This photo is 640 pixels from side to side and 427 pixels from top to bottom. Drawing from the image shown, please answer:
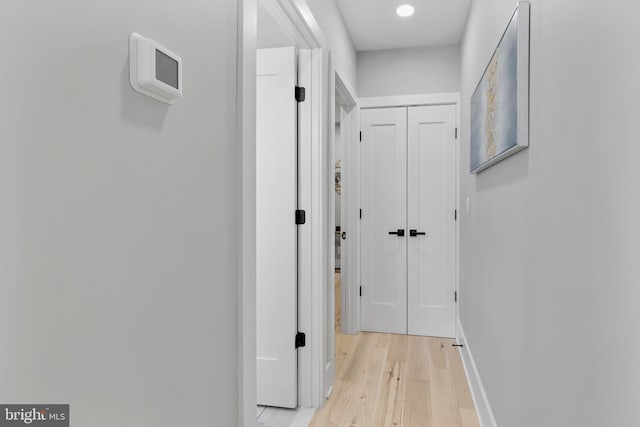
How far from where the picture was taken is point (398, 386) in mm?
2637

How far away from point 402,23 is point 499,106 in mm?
1817

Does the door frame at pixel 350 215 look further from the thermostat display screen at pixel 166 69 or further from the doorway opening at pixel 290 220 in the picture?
the thermostat display screen at pixel 166 69

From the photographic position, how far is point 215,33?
115 cm

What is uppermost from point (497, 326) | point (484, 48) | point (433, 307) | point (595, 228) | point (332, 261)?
point (484, 48)

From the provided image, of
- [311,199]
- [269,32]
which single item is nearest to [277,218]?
[311,199]

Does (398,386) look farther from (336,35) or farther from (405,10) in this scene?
(405,10)

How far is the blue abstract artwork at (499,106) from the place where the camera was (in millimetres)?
1453

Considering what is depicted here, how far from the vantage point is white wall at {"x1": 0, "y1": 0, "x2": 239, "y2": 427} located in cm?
62

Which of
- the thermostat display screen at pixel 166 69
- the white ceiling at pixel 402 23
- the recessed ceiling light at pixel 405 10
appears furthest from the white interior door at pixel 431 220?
the thermostat display screen at pixel 166 69

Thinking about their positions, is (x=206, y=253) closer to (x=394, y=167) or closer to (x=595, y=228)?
(x=595, y=228)

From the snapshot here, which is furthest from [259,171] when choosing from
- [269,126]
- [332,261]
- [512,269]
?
[512,269]

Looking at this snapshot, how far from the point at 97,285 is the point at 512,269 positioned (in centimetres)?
142

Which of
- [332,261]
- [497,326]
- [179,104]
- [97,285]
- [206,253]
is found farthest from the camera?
[332,261]

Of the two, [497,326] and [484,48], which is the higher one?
[484,48]
